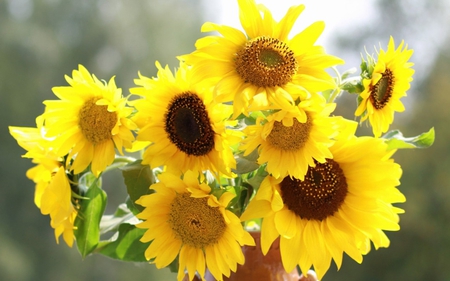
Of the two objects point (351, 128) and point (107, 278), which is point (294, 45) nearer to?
point (351, 128)

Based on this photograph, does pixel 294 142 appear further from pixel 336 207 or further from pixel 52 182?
pixel 52 182

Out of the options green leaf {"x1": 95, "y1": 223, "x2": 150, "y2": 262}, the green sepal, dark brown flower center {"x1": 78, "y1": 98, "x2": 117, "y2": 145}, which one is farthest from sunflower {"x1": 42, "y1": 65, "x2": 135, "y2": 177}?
the green sepal

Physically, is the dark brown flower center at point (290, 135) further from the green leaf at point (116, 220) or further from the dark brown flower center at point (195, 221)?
the green leaf at point (116, 220)

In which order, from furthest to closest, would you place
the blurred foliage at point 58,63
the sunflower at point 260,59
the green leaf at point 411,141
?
the blurred foliage at point 58,63 < the green leaf at point 411,141 < the sunflower at point 260,59

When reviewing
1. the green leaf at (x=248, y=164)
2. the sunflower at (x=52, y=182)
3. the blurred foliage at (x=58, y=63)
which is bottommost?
the blurred foliage at (x=58, y=63)

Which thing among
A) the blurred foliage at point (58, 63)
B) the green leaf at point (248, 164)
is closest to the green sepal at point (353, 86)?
the green leaf at point (248, 164)

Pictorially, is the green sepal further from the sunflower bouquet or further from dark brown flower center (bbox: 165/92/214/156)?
dark brown flower center (bbox: 165/92/214/156)
